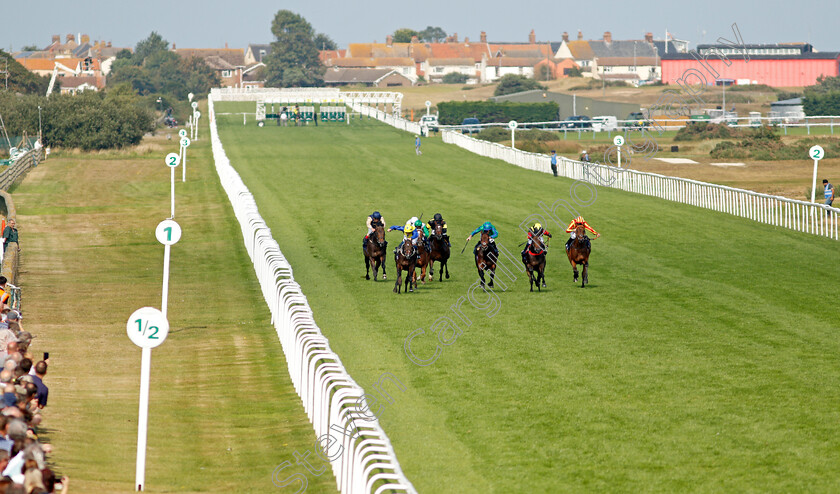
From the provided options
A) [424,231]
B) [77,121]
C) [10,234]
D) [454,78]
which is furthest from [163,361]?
[454,78]

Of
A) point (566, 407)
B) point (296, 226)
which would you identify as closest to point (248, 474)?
point (566, 407)

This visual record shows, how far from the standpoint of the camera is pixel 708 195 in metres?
33.0

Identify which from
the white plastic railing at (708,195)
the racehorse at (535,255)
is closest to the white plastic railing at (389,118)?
the white plastic railing at (708,195)

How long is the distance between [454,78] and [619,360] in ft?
559

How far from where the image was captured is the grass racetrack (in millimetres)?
9688

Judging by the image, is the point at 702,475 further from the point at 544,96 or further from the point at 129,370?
the point at 544,96

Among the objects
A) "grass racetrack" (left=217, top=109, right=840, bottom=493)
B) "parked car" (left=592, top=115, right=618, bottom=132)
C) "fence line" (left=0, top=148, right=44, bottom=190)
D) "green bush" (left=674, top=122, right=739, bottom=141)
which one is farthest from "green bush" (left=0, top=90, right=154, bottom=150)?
"grass racetrack" (left=217, top=109, right=840, bottom=493)

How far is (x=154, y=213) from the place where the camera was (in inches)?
1415

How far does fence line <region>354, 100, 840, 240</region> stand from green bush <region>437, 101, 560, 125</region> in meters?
35.6

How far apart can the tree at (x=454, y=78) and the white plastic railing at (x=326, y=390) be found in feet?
530

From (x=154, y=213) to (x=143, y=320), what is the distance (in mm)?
26690

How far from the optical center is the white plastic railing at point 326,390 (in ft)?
27.0

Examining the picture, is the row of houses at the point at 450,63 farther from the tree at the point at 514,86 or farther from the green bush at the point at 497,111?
the green bush at the point at 497,111

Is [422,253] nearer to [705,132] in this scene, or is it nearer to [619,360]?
[619,360]
